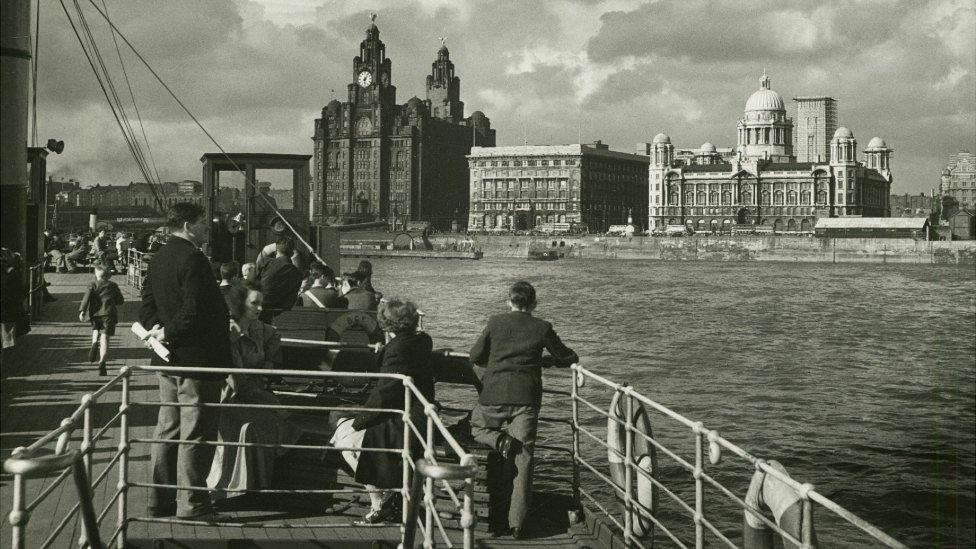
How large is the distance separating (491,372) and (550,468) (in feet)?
27.9

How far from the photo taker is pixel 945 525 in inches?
555

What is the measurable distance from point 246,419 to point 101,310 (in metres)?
6.98

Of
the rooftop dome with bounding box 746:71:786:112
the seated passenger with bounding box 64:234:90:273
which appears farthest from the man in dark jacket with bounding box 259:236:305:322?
the rooftop dome with bounding box 746:71:786:112

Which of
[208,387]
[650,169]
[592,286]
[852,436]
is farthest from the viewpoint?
[650,169]

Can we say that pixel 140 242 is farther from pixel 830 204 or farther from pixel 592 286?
pixel 830 204

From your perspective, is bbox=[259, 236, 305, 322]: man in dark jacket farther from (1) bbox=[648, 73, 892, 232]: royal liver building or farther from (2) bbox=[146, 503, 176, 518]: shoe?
(1) bbox=[648, 73, 892, 232]: royal liver building

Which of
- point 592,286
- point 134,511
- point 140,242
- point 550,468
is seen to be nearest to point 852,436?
point 550,468

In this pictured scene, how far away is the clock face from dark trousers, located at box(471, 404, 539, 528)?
16680 centimetres

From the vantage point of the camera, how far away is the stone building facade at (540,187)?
16000cm

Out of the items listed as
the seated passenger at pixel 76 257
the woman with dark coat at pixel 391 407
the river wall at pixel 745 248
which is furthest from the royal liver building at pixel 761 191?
the woman with dark coat at pixel 391 407

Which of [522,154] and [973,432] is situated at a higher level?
[522,154]

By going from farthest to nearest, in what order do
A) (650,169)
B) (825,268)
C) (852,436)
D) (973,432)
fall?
1. (650,169)
2. (825,268)
3. (973,432)
4. (852,436)

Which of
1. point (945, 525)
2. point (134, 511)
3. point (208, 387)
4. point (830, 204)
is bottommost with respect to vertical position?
point (945, 525)

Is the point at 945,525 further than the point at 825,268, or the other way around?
the point at 825,268
